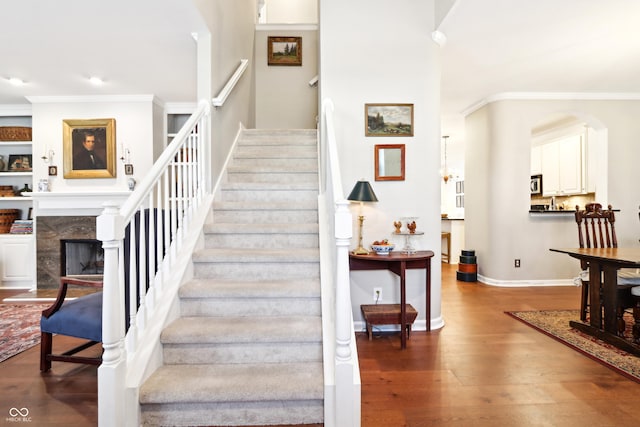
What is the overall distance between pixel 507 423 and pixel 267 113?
483cm

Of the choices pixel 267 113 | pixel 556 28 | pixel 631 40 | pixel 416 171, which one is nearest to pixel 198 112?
pixel 416 171

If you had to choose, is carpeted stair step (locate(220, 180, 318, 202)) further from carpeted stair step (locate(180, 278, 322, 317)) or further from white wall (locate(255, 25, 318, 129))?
white wall (locate(255, 25, 318, 129))

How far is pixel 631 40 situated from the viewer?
3.35m

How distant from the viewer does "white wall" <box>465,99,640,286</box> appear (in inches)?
193

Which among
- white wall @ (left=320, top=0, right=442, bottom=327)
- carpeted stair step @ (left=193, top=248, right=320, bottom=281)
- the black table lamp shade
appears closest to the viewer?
carpeted stair step @ (left=193, top=248, right=320, bottom=281)

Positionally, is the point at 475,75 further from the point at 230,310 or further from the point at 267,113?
the point at 230,310

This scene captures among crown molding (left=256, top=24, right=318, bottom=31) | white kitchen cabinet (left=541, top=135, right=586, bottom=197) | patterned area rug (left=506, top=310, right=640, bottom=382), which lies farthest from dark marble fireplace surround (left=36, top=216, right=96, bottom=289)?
white kitchen cabinet (left=541, top=135, right=586, bottom=197)

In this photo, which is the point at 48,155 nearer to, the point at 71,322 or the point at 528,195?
the point at 71,322

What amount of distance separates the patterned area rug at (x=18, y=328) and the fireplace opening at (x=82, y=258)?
1026 mm

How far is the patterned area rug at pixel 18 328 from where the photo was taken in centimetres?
287

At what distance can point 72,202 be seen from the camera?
4918mm

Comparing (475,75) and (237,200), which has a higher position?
(475,75)

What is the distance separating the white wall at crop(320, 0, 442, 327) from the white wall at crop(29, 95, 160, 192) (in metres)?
3.07

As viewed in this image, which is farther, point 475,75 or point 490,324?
point 475,75
